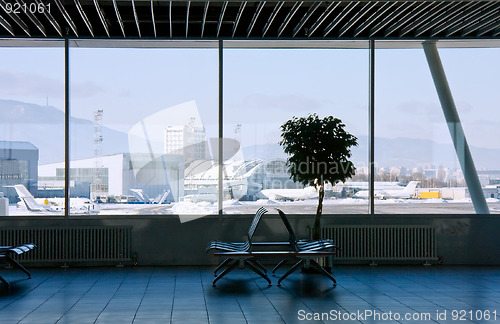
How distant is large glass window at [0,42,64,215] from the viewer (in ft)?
30.6

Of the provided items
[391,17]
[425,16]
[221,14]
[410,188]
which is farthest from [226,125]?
[425,16]

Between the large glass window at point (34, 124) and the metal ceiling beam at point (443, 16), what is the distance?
529 centimetres

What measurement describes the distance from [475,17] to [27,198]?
22.4 ft

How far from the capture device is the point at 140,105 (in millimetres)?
9539

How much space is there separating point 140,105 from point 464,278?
522 centimetres

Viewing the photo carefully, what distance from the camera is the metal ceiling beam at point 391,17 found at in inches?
Result: 306

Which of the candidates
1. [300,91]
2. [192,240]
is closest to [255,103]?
[300,91]

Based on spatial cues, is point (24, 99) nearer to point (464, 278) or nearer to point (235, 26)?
point (235, 26)

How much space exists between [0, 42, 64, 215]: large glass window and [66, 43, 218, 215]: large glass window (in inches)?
8.6

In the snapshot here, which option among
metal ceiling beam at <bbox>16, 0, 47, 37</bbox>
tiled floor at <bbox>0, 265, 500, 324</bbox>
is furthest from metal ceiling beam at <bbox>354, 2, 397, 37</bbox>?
metal ceiling beam at <bbox>16, 0, 47, 37</bbox>

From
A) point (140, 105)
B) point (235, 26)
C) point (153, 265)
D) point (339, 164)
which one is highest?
point (235, 26)

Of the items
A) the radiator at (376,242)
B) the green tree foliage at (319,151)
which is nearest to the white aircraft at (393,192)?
the radiator at (376,242)

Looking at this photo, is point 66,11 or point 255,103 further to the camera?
point 255,103

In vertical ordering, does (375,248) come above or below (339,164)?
below
